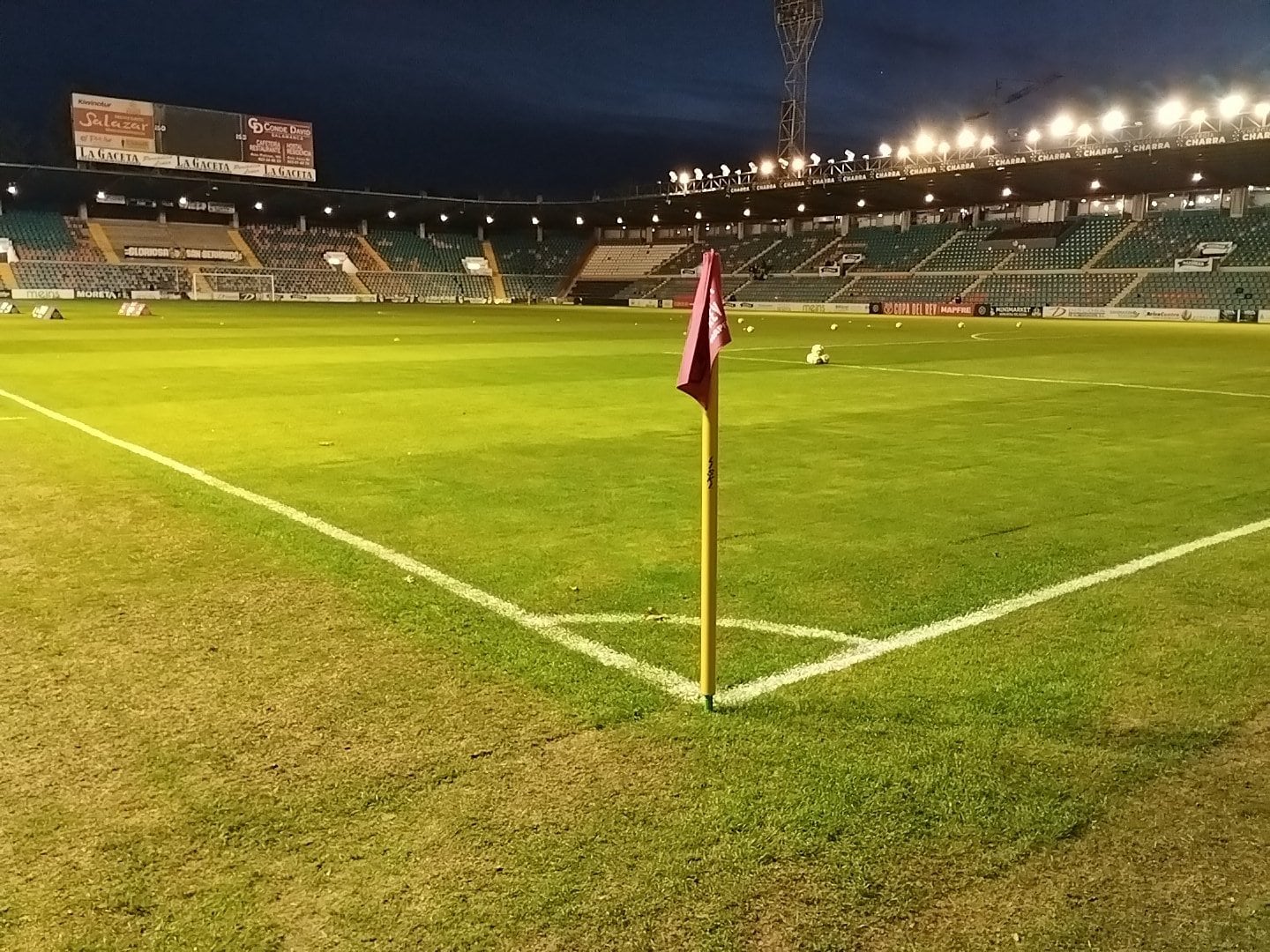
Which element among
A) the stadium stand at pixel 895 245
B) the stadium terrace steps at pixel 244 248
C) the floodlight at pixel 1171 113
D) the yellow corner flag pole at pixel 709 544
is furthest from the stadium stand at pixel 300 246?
the yellow corner flag pole at pixel 709 544

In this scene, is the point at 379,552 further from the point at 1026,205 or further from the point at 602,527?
the point at 1026,205

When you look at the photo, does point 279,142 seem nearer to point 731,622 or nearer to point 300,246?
point 300,246

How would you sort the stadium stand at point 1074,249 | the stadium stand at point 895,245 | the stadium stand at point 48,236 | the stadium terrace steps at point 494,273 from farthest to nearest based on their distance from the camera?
the stadium terrace steps at point 494,273
the stadium stand at point 895,245
the stadium stand at point 48,236
the stadium stand at point 1074,249

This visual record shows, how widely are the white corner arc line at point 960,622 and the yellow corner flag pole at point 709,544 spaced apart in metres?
0.25

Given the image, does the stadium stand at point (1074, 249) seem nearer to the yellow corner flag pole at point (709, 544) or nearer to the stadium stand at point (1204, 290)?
the stadium stand at point (1204, 290)

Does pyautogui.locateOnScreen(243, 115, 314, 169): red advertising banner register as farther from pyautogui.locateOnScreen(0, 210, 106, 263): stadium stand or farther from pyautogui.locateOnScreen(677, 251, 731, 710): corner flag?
pyautogui.locateOnScreen(677, 251, 731, 710): corner flag

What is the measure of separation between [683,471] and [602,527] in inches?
97.7

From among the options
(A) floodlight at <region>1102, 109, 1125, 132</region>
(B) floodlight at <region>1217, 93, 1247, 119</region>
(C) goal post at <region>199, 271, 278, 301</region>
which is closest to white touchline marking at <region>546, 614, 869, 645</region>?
(B) floodlight at <region>1217, 93, 1247, 119</region>

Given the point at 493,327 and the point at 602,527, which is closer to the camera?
the point at 602,527

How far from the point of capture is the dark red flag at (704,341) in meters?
3.95

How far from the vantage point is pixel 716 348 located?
407 centimetres

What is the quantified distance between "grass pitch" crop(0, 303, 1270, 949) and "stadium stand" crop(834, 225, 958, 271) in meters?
64.9

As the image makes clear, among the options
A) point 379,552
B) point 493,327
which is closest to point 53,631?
point 379,552

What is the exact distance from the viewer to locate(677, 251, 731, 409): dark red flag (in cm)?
395
